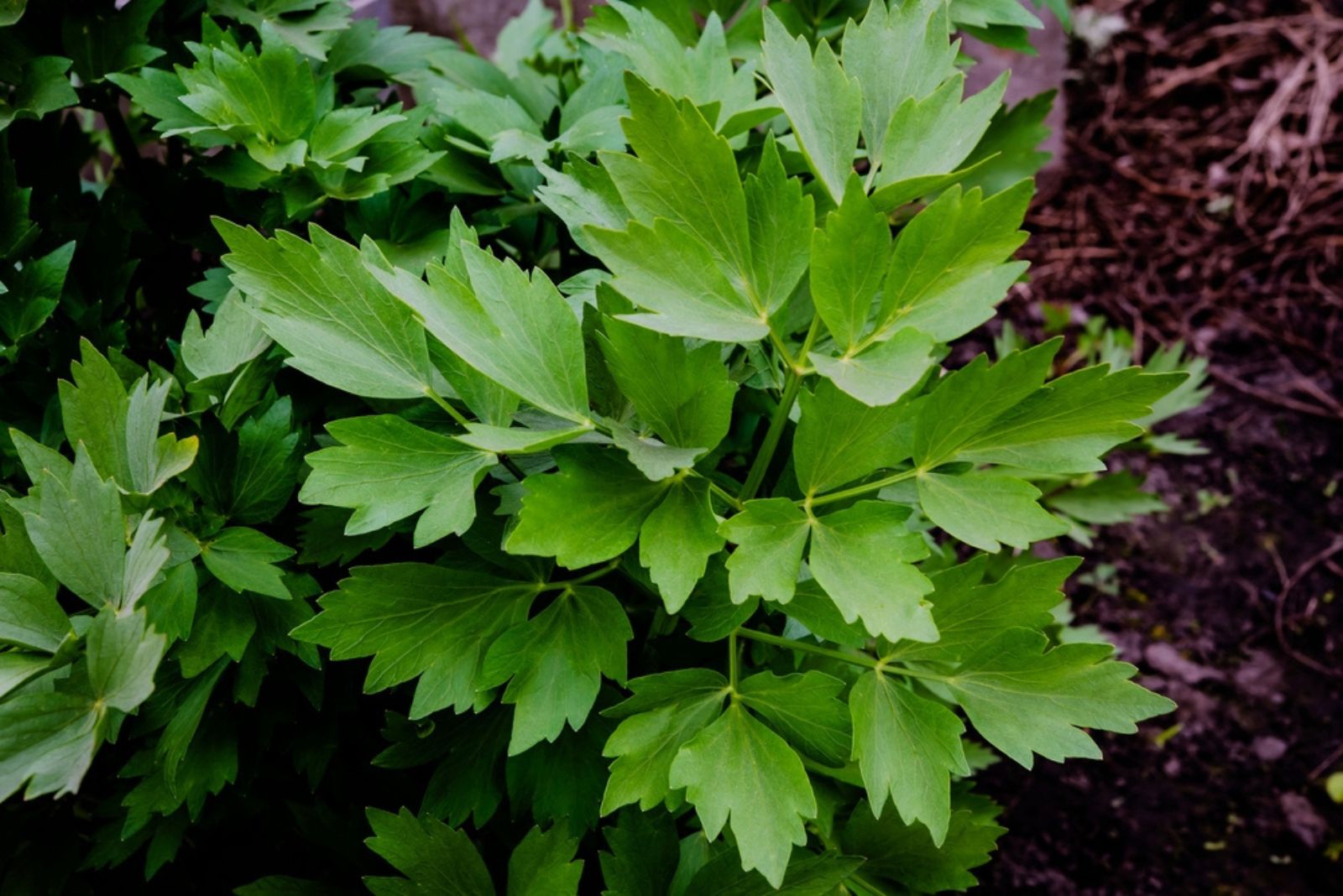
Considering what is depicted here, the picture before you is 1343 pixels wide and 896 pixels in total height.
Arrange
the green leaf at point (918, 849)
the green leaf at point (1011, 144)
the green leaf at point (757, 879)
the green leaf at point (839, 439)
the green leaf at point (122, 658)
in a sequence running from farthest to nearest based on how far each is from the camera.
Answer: the green leaf at point (1011, 144) < the green leaf at point (918, 849) < the green leaf at point (757, 879) < the green leaf at point (839, 439) < the green leaf at point (122, 658)

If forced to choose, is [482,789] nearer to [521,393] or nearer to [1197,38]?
[521,393]

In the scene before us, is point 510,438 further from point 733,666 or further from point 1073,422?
point 1073,422

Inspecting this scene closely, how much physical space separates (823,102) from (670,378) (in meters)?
0.24

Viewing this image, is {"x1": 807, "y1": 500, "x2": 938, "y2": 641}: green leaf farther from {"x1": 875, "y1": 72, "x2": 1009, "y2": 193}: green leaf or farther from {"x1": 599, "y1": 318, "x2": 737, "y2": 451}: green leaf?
{"x1": 875, "y1": 72, "x2": 1009, "y2": 193}: green leaf

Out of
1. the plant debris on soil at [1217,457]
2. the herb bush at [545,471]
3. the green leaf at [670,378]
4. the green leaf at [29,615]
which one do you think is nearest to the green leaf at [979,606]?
the herb bush at [545,471]

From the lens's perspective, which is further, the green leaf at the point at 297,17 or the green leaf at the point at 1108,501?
the green leaf at the point at 1108,501

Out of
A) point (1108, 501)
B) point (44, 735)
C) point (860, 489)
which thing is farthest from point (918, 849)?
point (1108, 501)

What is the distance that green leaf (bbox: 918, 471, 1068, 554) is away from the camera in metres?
0.70

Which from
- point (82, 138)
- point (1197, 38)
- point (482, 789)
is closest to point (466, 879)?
point (482, 789)

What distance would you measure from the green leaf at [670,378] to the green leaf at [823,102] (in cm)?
17

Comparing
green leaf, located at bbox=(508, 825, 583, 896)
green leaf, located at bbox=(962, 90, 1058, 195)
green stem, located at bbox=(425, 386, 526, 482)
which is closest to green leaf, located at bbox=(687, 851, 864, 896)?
green leaf, located at bbox=(508, 825, 583, 896)

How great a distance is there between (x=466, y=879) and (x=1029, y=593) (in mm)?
516

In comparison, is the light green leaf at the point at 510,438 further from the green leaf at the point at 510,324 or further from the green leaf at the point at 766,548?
the green leaf at the point at 766,548

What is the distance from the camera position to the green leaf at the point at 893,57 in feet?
2.60
